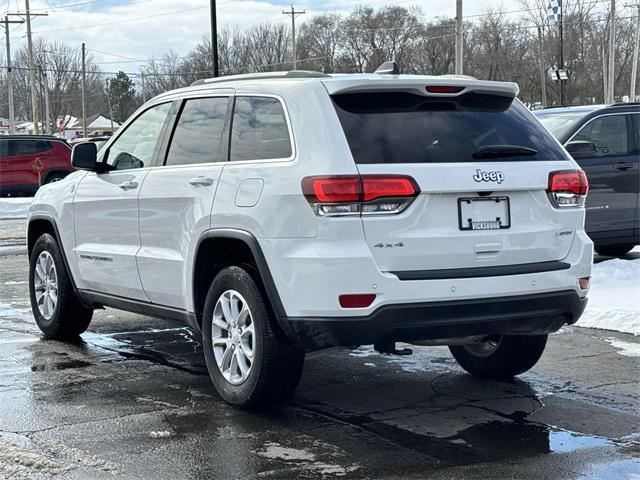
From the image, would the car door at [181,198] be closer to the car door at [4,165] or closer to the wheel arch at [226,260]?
the wheel arch at [226,260]

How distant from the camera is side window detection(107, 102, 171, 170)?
6.36 m

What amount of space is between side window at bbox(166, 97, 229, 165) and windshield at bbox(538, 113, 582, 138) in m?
5.79

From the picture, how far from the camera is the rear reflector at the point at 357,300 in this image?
4617 mm

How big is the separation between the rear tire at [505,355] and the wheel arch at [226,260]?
164 cm

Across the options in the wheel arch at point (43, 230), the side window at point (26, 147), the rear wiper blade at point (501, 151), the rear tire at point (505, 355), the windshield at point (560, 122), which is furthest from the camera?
the side window at point (26, 147)

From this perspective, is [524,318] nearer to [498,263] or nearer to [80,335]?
[498,263]

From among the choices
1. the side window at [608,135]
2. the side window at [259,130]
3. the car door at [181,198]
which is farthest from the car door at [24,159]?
the side window at [259,130]

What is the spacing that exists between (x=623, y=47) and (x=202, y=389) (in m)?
67.9

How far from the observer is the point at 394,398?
5625mm

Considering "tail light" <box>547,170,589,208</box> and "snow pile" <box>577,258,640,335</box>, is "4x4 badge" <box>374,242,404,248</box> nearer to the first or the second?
"tail light" <box>547,170,589,208</box>

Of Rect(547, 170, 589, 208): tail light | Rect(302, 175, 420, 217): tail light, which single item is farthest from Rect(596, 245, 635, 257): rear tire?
Rect(302, 175, 420, 217): tail light

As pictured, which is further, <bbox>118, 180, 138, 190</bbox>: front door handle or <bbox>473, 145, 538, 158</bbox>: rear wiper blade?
<bbox>118, 180, 138, 190</bbox>: front door handle

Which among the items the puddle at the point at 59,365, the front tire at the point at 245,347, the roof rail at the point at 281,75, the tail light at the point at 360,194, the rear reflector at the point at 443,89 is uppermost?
the roof rail at the point at 281,75

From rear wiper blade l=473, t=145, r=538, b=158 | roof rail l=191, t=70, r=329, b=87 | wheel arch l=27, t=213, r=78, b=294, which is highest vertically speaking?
roof rail l=191, t=70, r=329, b=87
